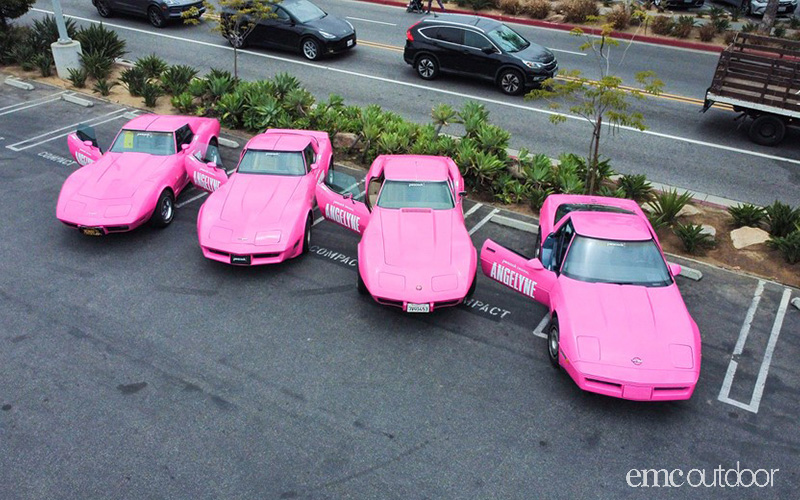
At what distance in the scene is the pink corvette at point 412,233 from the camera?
9.16m

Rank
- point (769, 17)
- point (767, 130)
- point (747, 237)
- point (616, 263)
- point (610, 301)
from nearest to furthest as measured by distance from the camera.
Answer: point (610, 301), point (616, 263), point (747, 237), point (767, 130), point (769, 17)

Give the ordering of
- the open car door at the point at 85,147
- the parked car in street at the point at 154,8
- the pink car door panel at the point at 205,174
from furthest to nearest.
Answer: the parked car in street at the point at 154,8
the open car door at the point at 85,147
the pink car door panel at the point at 205,174

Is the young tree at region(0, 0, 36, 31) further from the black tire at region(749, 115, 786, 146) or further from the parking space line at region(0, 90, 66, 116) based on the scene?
the black tire at region(749, 115, 786, 146)

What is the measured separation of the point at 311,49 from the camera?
2125cm

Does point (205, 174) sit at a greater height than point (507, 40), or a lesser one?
lesser

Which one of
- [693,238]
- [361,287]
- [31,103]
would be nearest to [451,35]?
[693,238]

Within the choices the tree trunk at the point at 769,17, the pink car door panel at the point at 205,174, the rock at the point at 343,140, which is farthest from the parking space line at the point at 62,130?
the tree trunk at the point at 769,17

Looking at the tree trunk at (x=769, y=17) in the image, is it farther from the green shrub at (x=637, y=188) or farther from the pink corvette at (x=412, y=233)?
the pink corvette at (x=412, y=233)

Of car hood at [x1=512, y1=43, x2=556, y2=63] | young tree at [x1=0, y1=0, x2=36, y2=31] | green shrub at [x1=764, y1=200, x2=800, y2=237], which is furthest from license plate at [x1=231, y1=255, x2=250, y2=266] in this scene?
young tree at [x1=0, y1=0, x2=36, y2=31]

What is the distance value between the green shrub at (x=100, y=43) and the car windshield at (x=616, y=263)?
17.3 meters

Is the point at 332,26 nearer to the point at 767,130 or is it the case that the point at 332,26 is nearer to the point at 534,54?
the point at 534,54

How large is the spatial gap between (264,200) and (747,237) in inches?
342

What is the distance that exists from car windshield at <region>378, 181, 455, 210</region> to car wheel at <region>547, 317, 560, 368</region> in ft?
9.42

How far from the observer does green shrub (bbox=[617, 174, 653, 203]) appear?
12586mm
